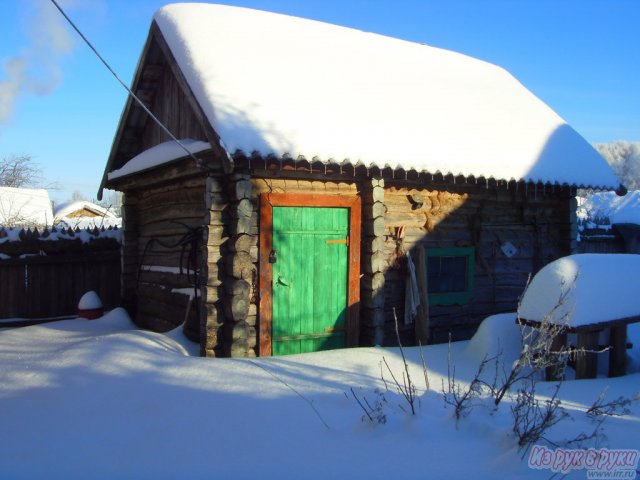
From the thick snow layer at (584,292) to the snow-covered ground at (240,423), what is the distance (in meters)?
0.76

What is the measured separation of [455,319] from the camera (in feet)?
29.2

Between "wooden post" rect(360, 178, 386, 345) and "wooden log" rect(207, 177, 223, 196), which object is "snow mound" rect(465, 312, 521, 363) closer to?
"wooden post" rect(360, 178, 386, 345)

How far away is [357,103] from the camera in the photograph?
8148 mm

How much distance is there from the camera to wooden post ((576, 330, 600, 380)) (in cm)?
612

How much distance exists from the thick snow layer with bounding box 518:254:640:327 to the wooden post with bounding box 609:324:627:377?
0.23 m

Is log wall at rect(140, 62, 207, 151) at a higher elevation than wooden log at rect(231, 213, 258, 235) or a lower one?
higher

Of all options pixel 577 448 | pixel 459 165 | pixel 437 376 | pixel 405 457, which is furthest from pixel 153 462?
pixel 459 165

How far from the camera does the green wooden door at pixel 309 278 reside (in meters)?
7.18

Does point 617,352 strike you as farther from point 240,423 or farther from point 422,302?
point 240,423

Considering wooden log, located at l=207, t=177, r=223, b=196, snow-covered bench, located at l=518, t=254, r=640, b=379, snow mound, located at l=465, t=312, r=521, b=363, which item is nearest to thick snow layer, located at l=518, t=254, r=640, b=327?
snow-covered bench, located at l=518, t=254, r=640, b=379

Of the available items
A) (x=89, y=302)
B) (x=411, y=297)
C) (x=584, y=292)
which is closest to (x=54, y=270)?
(x=89, y=302)

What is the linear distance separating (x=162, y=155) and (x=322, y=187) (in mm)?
2449

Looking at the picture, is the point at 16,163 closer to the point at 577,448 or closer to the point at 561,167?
the point at 561,167

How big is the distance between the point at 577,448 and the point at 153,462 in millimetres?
2898
